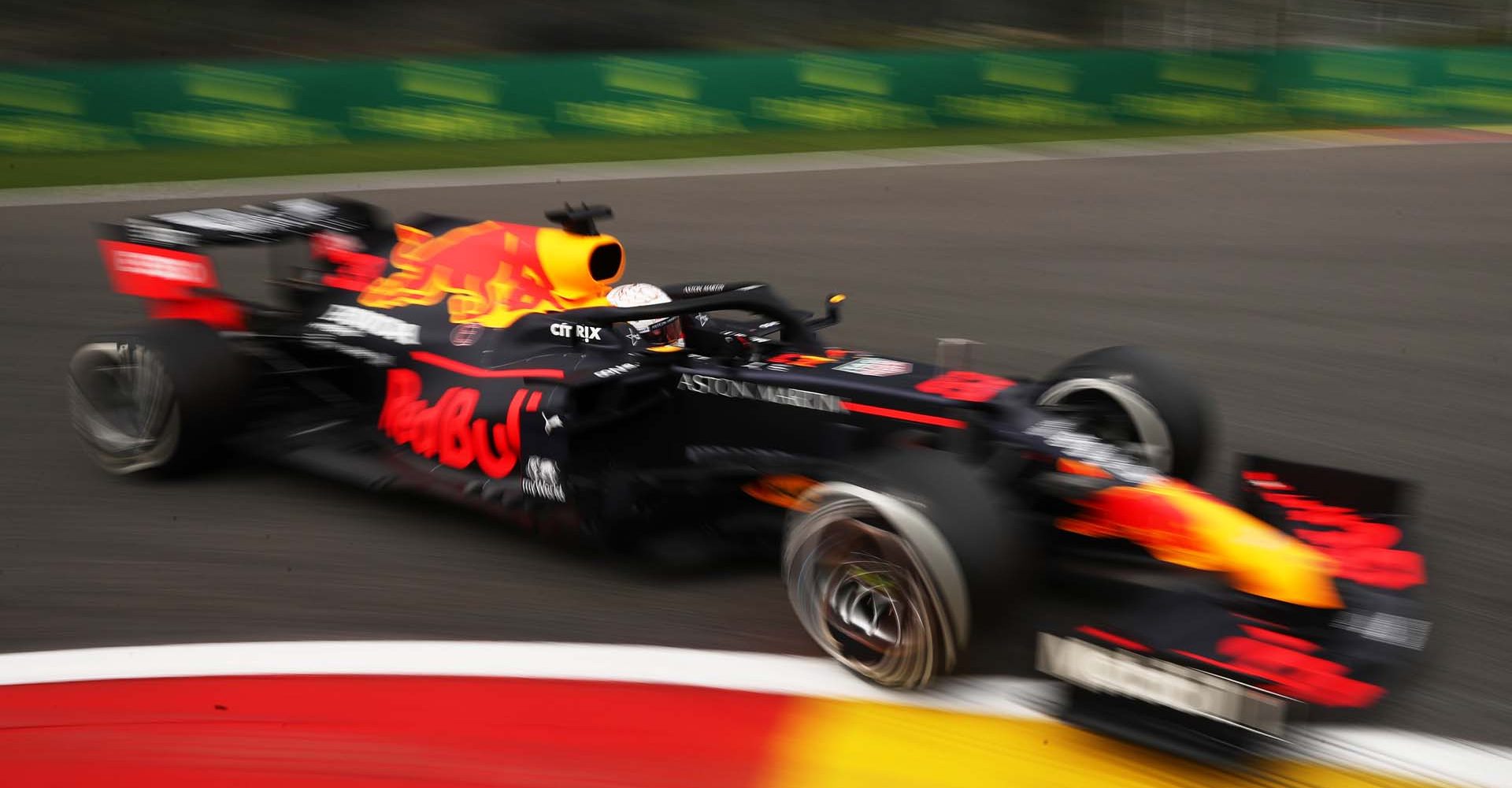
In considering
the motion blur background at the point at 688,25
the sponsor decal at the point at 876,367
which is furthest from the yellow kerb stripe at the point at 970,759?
the motion blur background at the point at 688,25

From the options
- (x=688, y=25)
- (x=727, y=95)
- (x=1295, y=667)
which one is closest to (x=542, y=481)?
(x=1295, y=667)

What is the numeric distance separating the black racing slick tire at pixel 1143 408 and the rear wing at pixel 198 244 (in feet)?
9.17

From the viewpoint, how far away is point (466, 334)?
4.97m

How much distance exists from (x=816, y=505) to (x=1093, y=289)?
568 cm

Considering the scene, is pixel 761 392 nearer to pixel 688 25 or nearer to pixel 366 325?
pixel 366 325

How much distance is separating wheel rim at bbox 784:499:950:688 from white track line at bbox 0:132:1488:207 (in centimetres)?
948

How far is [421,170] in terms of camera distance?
13.4m

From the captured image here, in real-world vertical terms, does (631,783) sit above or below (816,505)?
below

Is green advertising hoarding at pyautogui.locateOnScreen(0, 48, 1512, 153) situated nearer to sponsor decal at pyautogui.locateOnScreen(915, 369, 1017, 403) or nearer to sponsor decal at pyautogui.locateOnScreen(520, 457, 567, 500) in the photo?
sponsor decal at pyautogui.locateOnScreen(520, 457, 567, 500)

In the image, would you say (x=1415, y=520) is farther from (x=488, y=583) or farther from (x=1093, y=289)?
(x=1093, y=289)

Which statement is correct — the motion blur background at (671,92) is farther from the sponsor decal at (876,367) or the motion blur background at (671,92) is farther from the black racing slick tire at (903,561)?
the black racing slick tire at (903,561)

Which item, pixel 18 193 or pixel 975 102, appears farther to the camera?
pixel 975 102

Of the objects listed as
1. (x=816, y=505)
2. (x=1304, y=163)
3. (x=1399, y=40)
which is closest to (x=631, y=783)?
(x=816, y=505)

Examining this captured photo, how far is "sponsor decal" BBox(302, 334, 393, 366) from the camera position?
5.14 m
